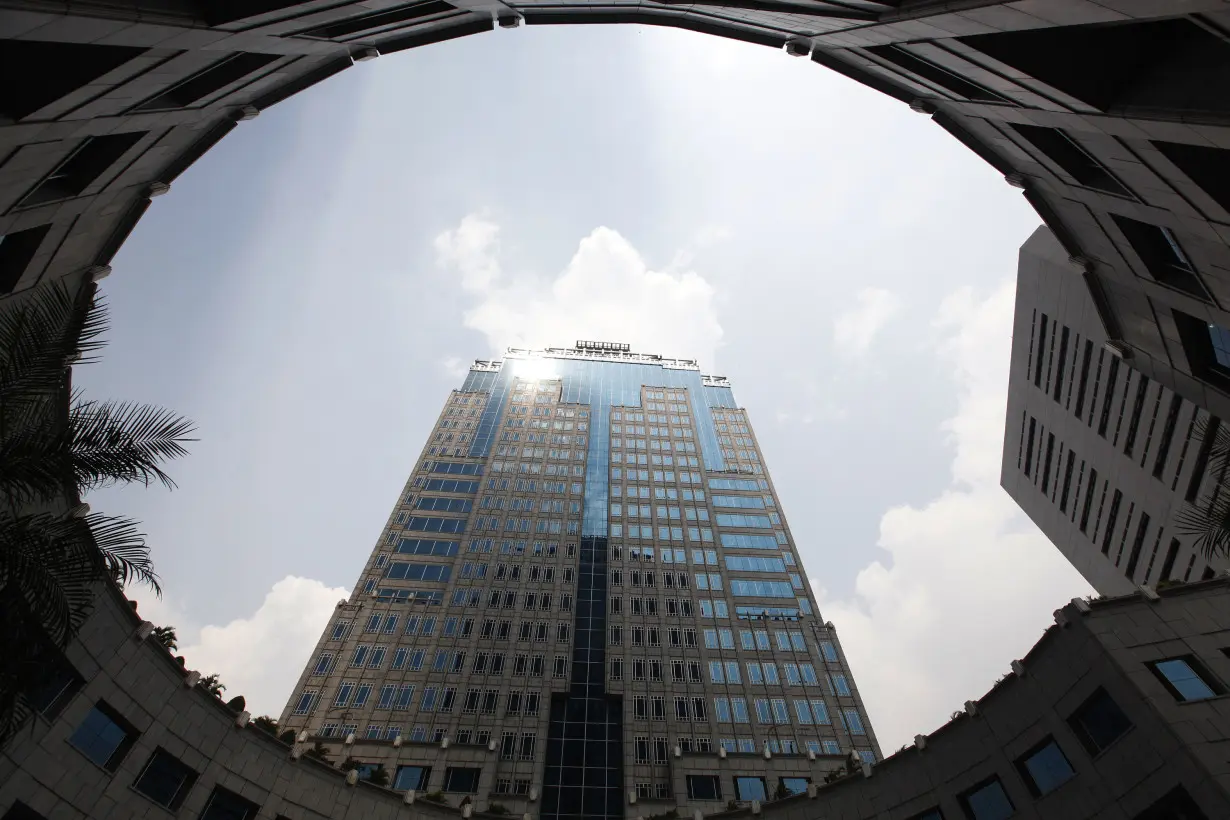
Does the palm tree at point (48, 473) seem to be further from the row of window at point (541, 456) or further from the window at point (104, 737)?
the row of window at point (541, 456)

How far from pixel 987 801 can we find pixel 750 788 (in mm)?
28223

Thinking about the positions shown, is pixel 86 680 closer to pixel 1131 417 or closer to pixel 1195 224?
pixel 1195 224

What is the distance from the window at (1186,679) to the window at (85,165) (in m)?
32.5

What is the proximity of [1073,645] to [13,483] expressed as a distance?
28.3 m

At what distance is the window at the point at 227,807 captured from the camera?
754 inches

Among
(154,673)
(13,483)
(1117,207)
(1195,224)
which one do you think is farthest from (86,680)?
(1117,207)

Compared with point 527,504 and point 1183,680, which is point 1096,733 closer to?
point 1183,680

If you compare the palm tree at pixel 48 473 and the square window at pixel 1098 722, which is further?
the square window at pixel 1098 722

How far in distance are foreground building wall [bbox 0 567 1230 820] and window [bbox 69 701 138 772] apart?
4 cm

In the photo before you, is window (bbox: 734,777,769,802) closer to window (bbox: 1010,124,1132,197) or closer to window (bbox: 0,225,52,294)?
window (bbox: 1010,124,1132,197)

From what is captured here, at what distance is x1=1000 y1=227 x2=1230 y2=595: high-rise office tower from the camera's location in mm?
31562

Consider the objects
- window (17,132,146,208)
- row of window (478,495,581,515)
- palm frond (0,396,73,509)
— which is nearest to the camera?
palm frond (0,396,73,509)

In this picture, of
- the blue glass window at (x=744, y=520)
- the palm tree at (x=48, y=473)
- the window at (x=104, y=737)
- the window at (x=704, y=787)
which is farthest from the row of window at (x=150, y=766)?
the blue glass window at (x=744, y=520)

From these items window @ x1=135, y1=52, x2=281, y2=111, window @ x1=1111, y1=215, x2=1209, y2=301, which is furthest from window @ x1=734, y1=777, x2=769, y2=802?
window @ x1=135, y1=52, x2=281, y2=111
